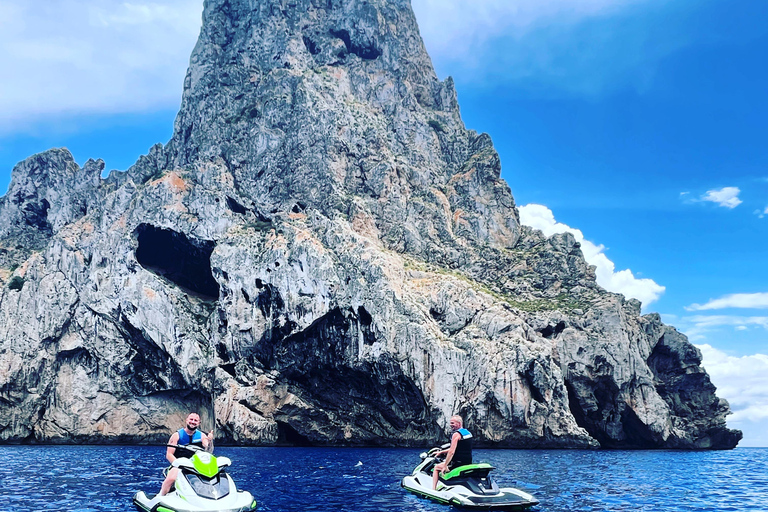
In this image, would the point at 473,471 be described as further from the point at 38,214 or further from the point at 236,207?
the point at 38,214

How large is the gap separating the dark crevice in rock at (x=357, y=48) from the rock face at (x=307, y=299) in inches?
350

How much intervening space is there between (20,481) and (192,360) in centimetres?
4622

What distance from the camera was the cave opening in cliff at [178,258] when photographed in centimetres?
8938

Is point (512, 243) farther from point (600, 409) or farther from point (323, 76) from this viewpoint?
point (323, 76)

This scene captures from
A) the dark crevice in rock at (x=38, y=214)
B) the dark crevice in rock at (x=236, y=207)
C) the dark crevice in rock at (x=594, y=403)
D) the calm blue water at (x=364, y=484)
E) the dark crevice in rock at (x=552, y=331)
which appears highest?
the dark crevice in rock at (x=38, y=214)

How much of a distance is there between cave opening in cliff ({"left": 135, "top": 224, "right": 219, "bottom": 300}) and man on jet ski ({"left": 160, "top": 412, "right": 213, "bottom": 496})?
66.0 metres

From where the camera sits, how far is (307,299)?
77188 mm

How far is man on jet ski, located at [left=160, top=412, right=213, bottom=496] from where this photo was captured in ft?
76.4

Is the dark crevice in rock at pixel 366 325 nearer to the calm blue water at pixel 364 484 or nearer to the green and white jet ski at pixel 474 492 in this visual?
the calm blue water at pixel 364 484

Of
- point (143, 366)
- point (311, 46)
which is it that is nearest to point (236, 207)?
point (143, 366)

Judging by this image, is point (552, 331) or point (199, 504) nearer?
point (199, 504)

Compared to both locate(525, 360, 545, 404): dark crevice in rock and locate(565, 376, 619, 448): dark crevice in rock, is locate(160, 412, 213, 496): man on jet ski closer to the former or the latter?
locate(525, 360, 545, 404): dark crevice in rock

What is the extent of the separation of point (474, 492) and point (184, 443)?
1173 cm

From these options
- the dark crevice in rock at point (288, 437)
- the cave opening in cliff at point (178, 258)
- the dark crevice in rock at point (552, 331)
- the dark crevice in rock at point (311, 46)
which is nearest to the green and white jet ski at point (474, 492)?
the dark crevice in rock at point (288, 437)
